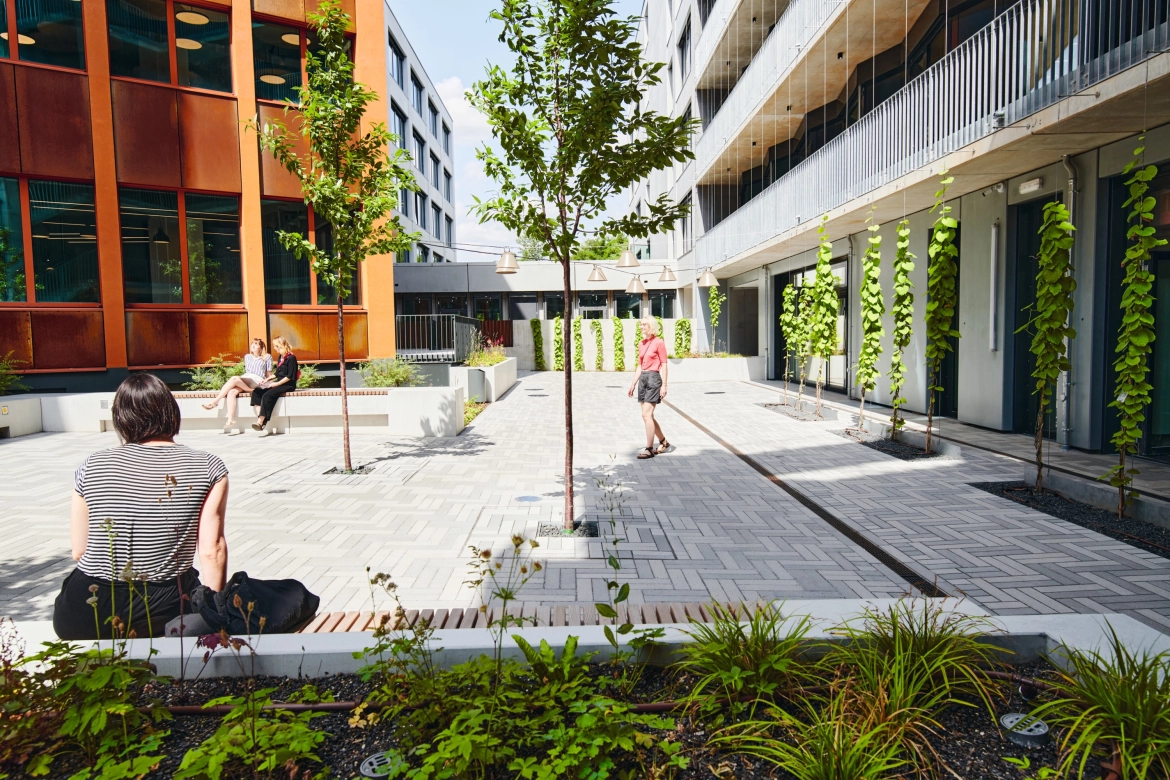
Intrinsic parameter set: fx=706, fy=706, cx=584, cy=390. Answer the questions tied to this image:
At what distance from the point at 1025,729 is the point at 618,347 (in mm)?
27923

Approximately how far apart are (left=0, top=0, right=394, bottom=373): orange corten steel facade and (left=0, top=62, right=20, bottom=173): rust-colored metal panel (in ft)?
0.06

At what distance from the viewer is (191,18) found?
13.8m

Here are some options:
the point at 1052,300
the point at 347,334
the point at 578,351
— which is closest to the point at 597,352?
the point at 578,351

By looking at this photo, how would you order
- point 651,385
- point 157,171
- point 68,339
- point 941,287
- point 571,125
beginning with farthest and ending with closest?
1. point 157,171
2. point 68,339
3. point 651,385
4. point 941,287
5. point 571,125

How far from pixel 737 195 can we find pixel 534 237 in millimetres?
23047

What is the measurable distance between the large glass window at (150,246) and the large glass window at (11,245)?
154 centimetres

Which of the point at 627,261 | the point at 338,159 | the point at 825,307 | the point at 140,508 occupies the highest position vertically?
the point at 627,261

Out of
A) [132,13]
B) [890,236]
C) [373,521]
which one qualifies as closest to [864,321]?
[890,236]

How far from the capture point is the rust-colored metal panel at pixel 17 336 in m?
12.3

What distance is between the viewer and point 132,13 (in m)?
13.3

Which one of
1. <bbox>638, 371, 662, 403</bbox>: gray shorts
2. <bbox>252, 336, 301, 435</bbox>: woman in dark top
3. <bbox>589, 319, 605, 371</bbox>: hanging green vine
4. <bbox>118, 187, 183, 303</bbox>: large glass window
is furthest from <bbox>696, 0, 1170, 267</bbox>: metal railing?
<bbox>589, 319, 605, 371</bbox>: hanging green vine

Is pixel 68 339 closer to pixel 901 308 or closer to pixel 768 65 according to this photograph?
pixel 901 308

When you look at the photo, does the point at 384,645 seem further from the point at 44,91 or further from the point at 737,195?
the point at 737,195

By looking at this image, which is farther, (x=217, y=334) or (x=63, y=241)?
(x=217, y=334)
